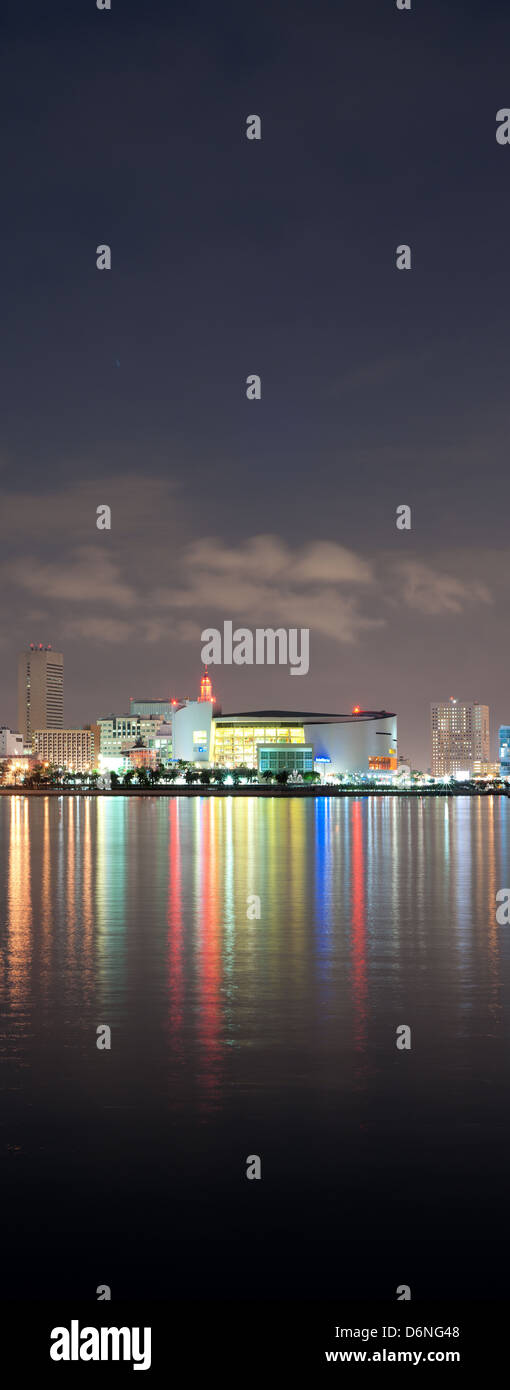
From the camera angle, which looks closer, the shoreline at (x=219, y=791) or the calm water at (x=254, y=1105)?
the calm water at (x=254, y=1105)

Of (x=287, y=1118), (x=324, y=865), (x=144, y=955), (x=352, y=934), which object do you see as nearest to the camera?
(x=287, y=1118)

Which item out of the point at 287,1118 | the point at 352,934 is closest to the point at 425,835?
the point at 352,934

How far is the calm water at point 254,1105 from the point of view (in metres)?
6.49

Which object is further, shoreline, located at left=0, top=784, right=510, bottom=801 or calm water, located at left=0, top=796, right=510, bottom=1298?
shoreline, located at left=0, top=784, right=510, bottom=801

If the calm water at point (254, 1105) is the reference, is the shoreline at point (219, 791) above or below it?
below

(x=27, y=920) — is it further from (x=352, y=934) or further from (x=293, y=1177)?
(x=293, y=1177)

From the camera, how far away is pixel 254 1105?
29.7 feet

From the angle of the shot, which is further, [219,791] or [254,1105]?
[219,791]

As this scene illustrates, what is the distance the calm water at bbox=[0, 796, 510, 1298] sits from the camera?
6.49m

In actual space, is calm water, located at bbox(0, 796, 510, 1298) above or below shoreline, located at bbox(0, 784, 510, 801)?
above

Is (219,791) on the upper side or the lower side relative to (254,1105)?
lower

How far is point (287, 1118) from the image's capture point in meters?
8.77
